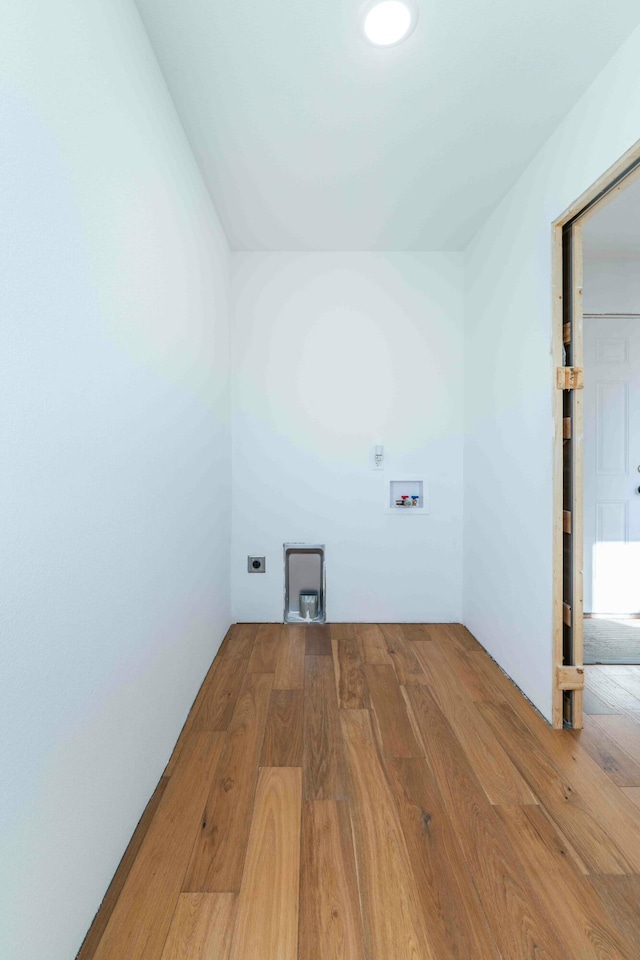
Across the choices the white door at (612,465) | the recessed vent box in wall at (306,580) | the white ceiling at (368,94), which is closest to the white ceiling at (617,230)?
the white door at (612,465)

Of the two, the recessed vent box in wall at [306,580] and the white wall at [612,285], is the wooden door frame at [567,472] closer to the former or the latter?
the recessed vent box in wall at [306,580]

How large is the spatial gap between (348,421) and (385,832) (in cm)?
229

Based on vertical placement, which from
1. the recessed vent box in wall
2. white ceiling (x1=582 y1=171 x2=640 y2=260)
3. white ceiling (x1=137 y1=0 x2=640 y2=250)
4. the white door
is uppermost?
white ceiling (x1=582 y1=171 x2=640 y2=260)

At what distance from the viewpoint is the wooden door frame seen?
2023 millimetres

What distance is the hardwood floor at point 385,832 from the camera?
1.17m

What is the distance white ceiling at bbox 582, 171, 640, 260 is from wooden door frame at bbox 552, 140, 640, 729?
2.73ft

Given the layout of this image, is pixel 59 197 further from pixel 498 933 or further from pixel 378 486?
pixel 378 486

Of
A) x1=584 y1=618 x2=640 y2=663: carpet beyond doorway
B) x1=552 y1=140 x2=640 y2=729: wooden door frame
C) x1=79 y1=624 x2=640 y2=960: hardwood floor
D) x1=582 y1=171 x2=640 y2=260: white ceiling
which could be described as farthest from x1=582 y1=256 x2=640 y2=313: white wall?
x1=79 y1=624 x2=640 y2=960: hardwood floor

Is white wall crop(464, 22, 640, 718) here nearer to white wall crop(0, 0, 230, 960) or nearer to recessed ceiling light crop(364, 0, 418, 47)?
recessed ceiling light crop(364, 0, 418, 47)

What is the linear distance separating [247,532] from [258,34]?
2474mm

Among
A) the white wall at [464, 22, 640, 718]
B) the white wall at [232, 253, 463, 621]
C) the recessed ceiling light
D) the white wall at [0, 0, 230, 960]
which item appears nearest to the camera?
the white wall at [0, 0, 230, 960]

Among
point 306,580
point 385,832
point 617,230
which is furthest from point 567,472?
point 617,230

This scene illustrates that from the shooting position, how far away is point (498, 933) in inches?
46.2

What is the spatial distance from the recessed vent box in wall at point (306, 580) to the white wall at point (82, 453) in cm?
140
